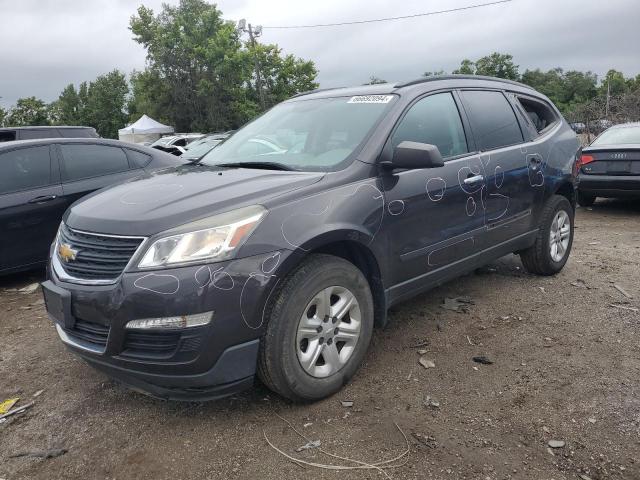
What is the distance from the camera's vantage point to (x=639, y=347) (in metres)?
3.38

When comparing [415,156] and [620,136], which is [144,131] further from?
[415,156]

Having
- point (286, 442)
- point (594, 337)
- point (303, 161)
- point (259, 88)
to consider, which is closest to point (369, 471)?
point (286, 442)

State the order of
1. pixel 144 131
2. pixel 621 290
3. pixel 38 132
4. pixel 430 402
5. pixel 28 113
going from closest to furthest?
pixel 430 402
pixel 621 290
pixel 38 132
pixel 144 131
pixel 28 113

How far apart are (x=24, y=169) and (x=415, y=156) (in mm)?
4182

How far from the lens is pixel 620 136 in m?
8.28

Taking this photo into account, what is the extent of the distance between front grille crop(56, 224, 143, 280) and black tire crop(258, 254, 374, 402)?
0.73 meters

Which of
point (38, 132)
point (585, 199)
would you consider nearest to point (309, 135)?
point (585, 199)

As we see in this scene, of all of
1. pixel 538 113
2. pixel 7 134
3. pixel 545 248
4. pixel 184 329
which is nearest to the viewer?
pixel 184 329

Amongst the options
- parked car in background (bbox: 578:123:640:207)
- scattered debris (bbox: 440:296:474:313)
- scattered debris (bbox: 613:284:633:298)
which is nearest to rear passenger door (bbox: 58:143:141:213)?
scattered debris (bbox: 440:296:474:313)

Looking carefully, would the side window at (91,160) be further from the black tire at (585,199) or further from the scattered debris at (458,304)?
the black tire at (585,199)

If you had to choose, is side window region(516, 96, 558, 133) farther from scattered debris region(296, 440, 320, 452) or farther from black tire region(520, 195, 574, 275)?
scattered debris region(296, 440, 320, 452)

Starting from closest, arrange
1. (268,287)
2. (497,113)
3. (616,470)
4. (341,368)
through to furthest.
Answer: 1. (616,470)
2. (268,287)
3. (341,368)
4. (497,113)

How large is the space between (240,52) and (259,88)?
2.84m

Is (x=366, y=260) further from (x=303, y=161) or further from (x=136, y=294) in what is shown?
(x=136, y=294)
